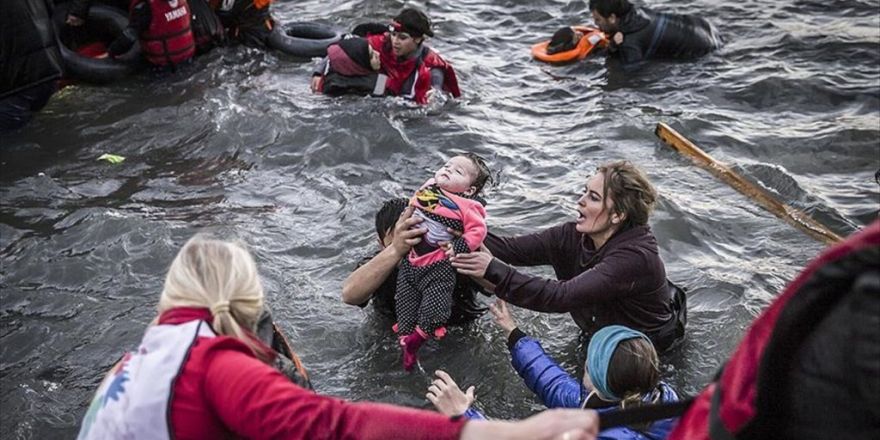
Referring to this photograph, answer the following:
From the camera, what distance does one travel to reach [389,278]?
5.00 meters

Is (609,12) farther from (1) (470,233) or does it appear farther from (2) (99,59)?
(1) (470,233)

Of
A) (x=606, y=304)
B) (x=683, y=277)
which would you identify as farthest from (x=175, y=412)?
(x=683, y=277)

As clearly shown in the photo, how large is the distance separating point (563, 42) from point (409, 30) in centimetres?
309

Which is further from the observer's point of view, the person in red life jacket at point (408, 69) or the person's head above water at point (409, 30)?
the person in red life jacket at point (408, 69)

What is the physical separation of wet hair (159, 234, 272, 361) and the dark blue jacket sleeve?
1.92 metres

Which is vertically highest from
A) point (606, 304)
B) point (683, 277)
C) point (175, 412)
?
point (175, 412)

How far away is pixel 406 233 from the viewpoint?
183 inches

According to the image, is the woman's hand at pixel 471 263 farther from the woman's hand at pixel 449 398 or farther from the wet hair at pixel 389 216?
the woman's hand at pixel 449 398

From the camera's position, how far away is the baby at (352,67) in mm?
9242

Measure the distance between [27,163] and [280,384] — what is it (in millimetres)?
7042

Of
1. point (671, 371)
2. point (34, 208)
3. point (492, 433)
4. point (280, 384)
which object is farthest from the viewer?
point (34, 208)

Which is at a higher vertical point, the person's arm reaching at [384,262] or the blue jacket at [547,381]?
the person's arm reaching at [384,262]

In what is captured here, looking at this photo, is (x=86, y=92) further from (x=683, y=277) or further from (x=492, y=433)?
(x=492, y=433)

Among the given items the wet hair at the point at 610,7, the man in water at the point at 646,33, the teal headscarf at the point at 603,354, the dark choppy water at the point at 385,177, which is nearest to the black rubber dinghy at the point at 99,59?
the dark choppy water at the point at 385,177
